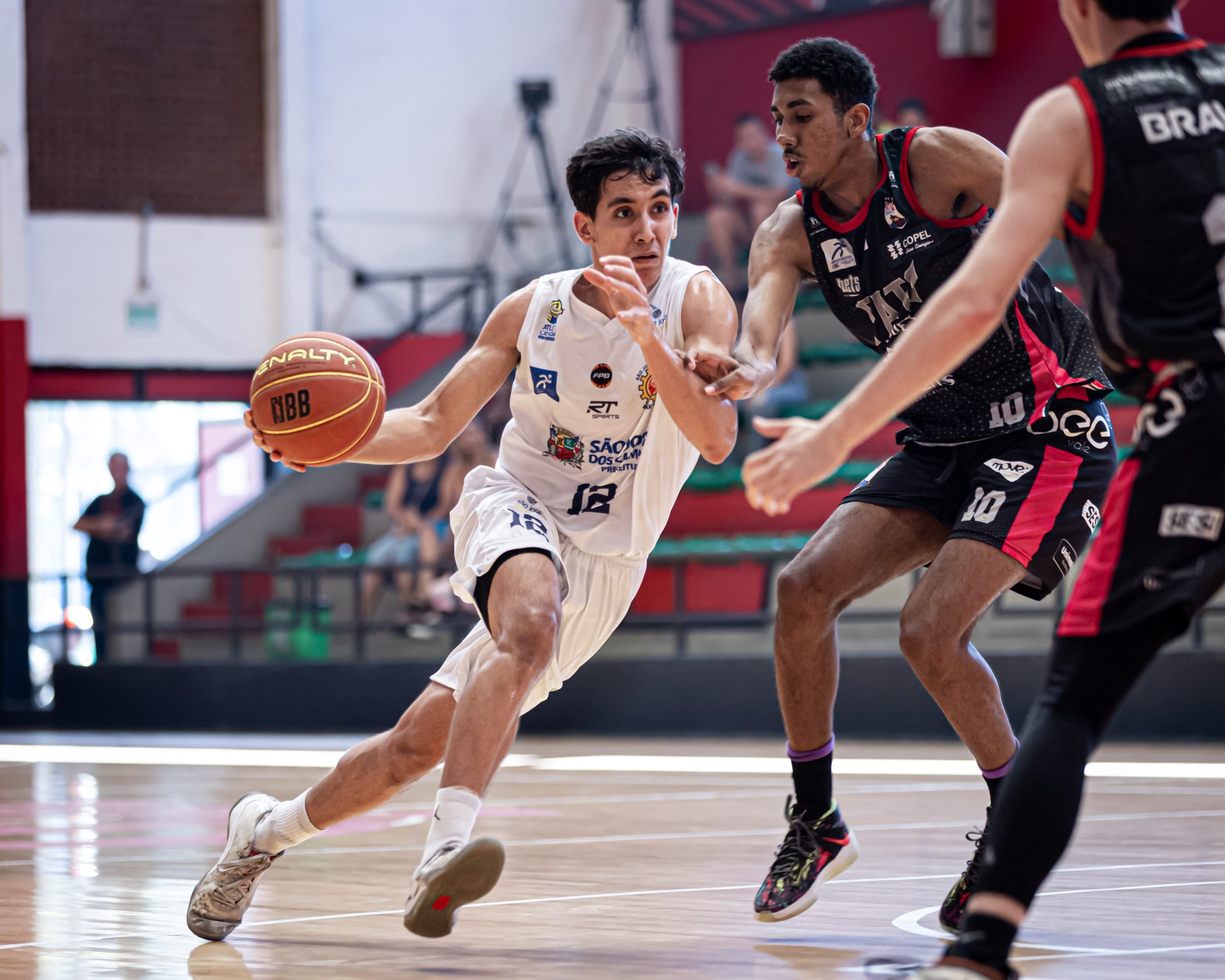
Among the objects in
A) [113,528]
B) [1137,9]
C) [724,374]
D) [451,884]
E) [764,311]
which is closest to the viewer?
[1137,9]

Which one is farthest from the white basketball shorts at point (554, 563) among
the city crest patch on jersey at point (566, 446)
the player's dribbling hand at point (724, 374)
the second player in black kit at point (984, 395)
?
the second player in black kit at point (984, 395)

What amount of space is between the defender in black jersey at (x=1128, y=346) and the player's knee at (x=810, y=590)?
1.16 m

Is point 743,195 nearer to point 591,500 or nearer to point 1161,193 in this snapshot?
point 591,500

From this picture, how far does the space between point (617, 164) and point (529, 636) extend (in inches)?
42.9

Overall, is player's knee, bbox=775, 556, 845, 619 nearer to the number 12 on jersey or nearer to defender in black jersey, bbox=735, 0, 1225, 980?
the number 12 on jersey

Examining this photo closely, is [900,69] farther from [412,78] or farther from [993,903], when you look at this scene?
[993,903]

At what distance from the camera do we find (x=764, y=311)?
143 inches

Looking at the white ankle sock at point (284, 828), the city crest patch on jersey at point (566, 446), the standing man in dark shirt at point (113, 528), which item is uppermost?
the city crest patch on jersey at point (566, 446)

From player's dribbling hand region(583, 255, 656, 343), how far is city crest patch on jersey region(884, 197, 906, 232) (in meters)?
0.71

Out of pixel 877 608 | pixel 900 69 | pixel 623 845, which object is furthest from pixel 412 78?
pixel 623 845

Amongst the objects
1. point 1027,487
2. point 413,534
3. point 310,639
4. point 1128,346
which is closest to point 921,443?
point 1027,487

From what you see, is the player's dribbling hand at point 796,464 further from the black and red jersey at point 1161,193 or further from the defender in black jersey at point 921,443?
the defender in black jersey at point 921,443

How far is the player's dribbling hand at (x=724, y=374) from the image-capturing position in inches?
131

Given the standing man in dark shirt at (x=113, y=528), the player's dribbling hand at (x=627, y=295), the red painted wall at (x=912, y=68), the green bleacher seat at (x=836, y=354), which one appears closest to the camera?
the player's dribbling hand at (x=627, y=295)
